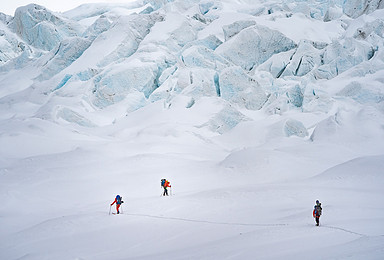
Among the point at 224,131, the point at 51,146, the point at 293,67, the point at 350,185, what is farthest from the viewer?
the point at 293,67

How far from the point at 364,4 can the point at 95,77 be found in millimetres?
53571

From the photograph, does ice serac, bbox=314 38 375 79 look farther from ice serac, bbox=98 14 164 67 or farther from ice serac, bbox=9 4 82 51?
ice serac, bbox=9 4 82 51

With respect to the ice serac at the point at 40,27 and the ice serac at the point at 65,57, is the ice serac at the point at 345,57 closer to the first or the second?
the ice serac at the point at 65,57

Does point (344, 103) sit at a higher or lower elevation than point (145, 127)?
higher

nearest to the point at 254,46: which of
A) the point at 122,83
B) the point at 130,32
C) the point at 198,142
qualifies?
the point at 130,32

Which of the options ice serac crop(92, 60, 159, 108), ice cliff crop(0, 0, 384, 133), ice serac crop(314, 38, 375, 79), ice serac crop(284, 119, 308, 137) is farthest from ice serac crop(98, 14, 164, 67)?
ice serac crop(284, 119, 308, 137)

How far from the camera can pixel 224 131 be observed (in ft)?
102

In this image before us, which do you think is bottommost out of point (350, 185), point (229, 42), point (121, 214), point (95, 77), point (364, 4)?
point (121, 214)

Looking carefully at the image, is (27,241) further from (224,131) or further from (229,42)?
(229,42)

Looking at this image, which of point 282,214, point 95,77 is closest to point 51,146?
point 282,214

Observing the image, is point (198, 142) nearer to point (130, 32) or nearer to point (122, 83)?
point (122, 83)

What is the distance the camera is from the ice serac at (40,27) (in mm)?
68938

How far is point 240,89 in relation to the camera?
1473 inches

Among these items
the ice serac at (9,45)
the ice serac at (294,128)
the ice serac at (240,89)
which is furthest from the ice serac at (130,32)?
the ice serac at (9,45)
